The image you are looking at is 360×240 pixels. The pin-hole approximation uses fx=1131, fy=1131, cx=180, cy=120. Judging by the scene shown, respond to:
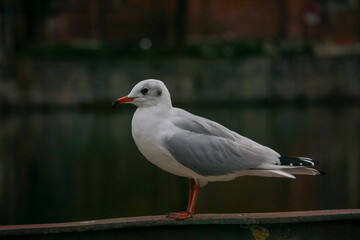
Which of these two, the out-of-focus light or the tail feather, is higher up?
the out-of-focus light

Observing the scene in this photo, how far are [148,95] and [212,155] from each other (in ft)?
1.86

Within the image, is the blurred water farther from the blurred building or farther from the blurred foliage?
the blurred building

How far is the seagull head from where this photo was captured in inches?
286

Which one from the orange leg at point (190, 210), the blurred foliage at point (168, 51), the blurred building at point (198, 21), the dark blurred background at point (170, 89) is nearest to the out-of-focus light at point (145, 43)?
the dark blurred background at point (170, 89)

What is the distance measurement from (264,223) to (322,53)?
103 ft

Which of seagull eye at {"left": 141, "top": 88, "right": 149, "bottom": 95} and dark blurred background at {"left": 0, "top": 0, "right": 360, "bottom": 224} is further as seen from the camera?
dark blurred background at {"left": 0, "top": 0, "right": 360, "bottom": 224}

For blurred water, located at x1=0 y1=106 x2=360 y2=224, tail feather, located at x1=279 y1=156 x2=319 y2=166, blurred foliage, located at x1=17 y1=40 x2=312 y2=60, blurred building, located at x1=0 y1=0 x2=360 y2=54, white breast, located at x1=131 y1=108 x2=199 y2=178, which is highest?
blurred building, located at x1=0 y1=0 x2=360 y2=54

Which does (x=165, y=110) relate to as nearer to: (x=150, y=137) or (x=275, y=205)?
(x=150, y=137)

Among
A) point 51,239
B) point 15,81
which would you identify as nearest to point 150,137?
point 51,239

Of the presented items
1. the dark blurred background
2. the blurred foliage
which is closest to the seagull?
the dark blurred background

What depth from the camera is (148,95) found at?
23.9ft

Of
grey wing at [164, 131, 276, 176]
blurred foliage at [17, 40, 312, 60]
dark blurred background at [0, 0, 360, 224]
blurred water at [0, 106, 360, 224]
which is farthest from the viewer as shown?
blurred foliage at [17, 40, 312, 60]

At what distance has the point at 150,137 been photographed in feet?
23.4

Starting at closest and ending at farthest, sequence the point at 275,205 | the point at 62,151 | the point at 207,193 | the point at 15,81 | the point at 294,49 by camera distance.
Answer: the point at 275,205 → the point at 207,193 → the point at 62,151 → the point at 15,81 → the point at 294,49
